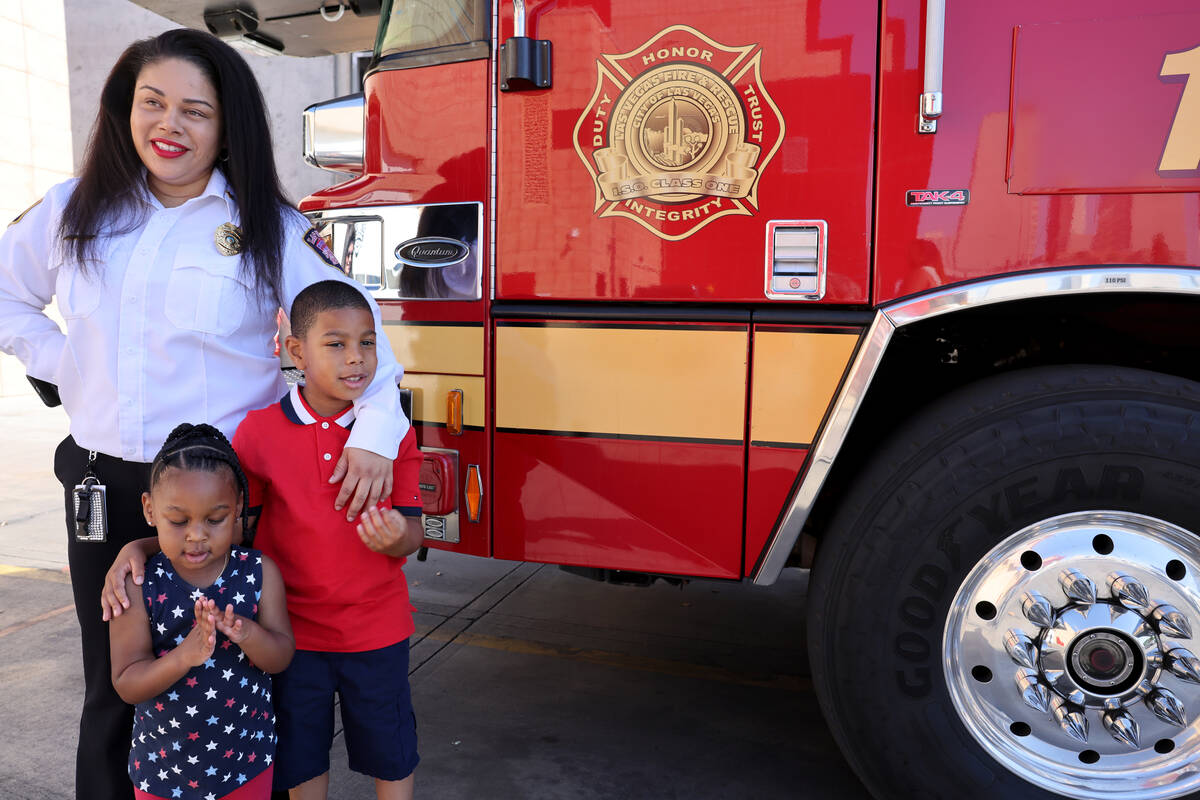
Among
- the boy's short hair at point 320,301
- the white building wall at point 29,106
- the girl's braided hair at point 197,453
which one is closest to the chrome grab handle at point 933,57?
the boy's short hair at point 320,301

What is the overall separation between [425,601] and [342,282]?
7.52 feet

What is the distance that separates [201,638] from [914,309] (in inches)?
63.0

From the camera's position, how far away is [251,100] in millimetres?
1834

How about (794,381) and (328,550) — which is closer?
(328,550)

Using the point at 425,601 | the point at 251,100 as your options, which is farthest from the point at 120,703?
the point at 425,601

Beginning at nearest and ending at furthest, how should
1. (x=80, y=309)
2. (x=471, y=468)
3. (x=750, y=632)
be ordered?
(x=80, y=309) → (x=471, y=468) → (x=750, y=632)

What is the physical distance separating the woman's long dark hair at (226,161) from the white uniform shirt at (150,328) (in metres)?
0.03

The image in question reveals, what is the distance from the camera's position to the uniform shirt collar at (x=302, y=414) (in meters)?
1.80

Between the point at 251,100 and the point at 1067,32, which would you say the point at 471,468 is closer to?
the point at 251,100

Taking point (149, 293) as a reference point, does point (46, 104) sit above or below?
above

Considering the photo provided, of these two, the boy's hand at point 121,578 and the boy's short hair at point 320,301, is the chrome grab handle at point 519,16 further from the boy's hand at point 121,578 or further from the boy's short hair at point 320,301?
A: the boy's hand at point 121,578

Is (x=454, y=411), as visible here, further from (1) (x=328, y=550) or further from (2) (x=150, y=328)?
(2) (x=150, y=328)

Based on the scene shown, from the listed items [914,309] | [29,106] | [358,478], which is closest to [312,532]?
[358,478]

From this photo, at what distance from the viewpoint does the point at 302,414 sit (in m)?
1.80
